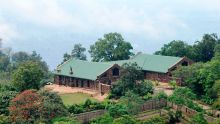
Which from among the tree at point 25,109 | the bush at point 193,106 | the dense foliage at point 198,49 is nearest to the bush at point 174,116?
the bush at point 193,106

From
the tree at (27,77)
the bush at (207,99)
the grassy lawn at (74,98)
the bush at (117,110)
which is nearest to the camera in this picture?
the bush at (117,110)

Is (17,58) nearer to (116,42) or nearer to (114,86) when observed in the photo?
(116,42)

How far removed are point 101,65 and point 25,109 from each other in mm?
19826

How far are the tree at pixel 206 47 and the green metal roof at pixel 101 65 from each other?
6567mm

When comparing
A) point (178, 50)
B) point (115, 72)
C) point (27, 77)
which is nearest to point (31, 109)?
point (27, 77)

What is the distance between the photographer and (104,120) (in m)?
34.8

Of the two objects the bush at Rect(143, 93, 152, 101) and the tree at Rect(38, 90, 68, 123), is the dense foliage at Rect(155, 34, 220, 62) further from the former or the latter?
the tree at Rect(38, 90, 68, 123)

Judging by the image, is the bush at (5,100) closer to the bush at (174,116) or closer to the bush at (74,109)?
the bush at (74,109)

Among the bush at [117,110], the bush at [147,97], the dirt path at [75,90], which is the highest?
the dirt path at [75,90]

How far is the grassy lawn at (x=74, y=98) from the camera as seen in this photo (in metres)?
45.9

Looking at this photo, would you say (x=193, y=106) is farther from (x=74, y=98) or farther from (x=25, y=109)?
(x=25, y=109)

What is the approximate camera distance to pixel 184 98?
134 feet

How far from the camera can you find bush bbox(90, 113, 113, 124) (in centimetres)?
3467

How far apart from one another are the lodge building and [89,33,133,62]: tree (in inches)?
173
